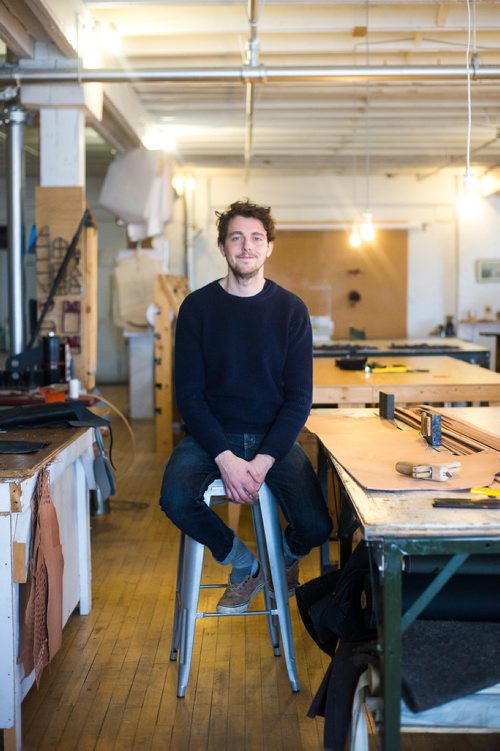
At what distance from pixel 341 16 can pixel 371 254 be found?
6.38 metres

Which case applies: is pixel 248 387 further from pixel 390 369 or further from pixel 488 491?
pixel 390 369

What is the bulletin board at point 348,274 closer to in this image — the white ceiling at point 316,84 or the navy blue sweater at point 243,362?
the white ceiling at point 316,84

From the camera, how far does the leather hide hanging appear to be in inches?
98.4

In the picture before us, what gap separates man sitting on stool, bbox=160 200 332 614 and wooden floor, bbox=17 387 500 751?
269 millimetres

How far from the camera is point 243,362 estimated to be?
3.03 meters

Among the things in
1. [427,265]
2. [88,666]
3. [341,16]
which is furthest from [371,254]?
[88,666]

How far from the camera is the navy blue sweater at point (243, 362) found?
3.02 m

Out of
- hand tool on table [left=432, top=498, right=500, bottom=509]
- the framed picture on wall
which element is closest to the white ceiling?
the framed picture on wall

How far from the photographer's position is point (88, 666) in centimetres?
303

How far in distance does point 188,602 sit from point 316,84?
5000 millimetres

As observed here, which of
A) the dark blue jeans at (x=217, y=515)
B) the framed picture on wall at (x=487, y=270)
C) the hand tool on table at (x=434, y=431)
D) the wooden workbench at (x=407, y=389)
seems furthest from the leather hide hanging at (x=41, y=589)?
the framed picture on wall at (x=487, y=270)

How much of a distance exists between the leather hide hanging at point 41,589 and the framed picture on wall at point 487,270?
10.0m

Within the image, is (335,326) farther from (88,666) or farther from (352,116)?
(88,666)

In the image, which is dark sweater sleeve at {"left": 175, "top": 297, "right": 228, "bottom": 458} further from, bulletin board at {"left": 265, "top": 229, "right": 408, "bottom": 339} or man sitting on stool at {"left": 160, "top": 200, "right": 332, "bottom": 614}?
bulletin board at {"left": 265, "top": 229, "right": 408, "bottom": 339}
